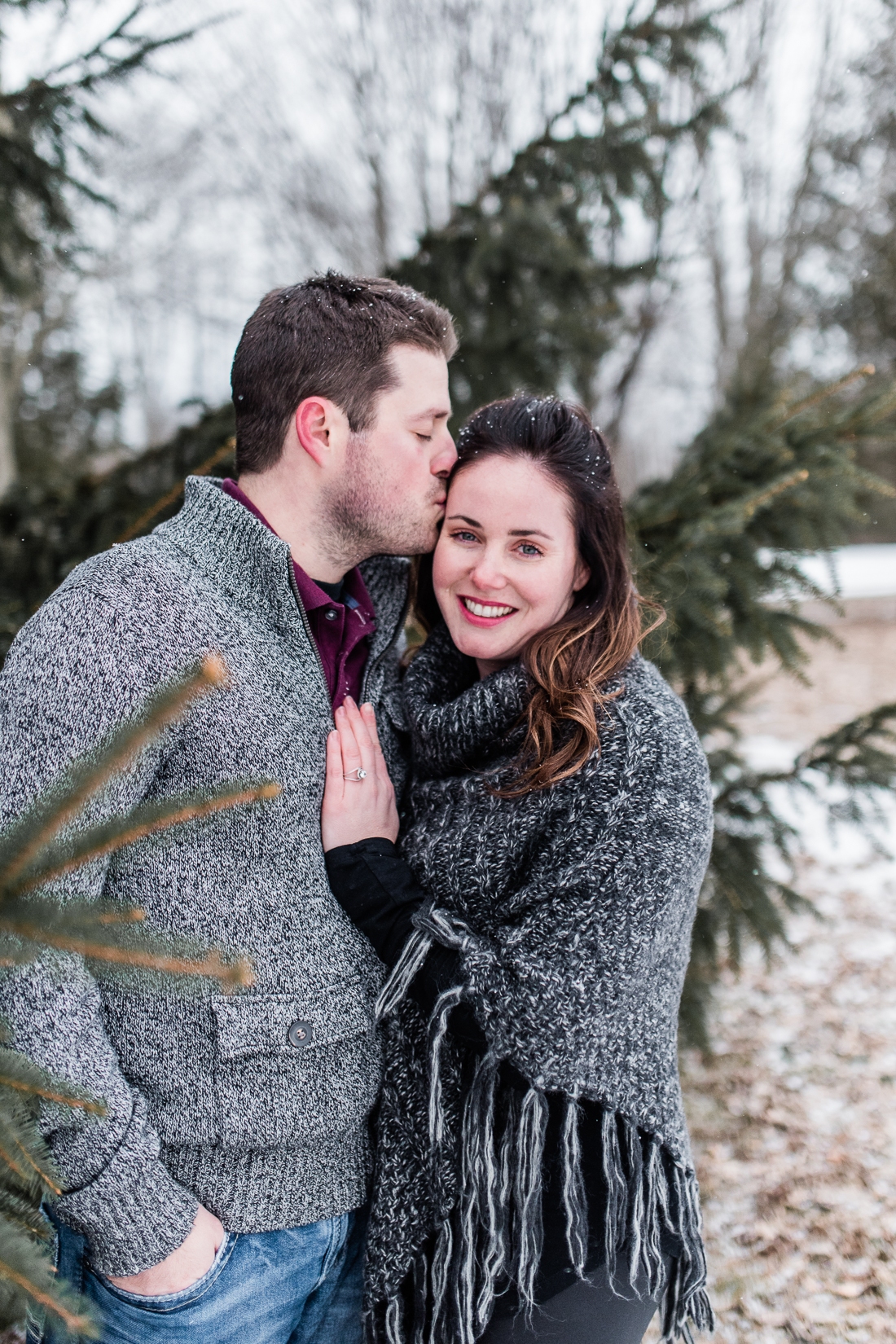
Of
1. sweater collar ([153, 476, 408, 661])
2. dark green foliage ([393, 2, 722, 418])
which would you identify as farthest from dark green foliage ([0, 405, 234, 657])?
sweater collar ([153, 476, 408, 661])

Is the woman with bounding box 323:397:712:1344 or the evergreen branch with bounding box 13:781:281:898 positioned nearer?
the evergreen branch with bounding box 13:781:281:898

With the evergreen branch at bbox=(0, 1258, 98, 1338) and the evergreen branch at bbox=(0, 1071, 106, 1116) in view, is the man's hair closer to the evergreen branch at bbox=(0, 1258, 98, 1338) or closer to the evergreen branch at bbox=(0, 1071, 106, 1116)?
the evergreen branch at bbox=(0, 1071, 106, 1116)

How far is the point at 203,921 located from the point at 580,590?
983 mm

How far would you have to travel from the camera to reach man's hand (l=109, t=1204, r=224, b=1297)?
1.36 metres

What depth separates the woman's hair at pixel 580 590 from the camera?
5.54 feet

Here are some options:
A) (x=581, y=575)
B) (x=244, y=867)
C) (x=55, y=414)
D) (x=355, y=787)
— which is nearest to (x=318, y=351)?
(x=581, y=575)

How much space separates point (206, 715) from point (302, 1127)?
0.68 metres

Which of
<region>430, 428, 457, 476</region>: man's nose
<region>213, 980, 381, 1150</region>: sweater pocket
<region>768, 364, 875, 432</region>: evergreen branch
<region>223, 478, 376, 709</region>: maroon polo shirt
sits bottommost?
<region>213, 980, 381, 1150</region>: sweater pocket

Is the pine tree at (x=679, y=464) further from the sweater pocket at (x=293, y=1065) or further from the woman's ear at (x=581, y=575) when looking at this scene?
the sweater pocket at (x=293, y=1065)

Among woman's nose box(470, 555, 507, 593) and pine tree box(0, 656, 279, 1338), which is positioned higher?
woman's nose box(470, 555, 507, 593)

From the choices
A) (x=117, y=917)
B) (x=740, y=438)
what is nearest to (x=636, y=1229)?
(x=117, y=917)

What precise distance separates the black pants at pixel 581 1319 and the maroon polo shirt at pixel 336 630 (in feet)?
3.47

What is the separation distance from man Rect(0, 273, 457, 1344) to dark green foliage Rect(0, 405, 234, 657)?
107cm

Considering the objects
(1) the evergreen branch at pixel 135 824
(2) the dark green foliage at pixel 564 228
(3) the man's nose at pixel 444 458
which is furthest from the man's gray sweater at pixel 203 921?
(2) the dark green foliage at pixel 564 228
